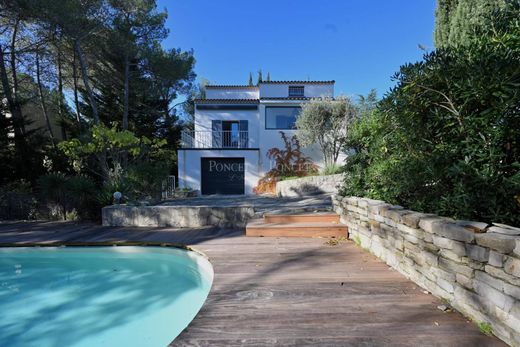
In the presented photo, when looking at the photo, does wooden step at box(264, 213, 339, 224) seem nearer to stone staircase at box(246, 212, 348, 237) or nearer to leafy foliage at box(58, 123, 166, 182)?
stone staircase at box(246, 212, 348, 237)

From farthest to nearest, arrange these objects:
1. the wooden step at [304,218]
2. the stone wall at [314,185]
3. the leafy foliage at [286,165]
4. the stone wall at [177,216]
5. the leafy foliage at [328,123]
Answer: the leafy foliage at [286,165]
the leafy foliage at [328,123]
the stone wall at [314,185]
the stone wall at [177,216]
the wooden step at [304,218]

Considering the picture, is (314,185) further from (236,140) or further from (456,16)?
(236,140)

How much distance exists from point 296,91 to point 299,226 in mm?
11311

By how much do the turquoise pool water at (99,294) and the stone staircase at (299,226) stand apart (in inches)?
53.2

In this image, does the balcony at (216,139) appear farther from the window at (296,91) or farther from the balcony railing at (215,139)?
the window at (296,91)

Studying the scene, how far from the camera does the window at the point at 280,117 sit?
1379 cm

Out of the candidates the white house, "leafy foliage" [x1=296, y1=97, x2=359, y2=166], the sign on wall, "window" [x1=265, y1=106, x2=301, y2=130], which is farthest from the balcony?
"leafy foliage" [x1=296, y1=97, x2=359, y2=166]

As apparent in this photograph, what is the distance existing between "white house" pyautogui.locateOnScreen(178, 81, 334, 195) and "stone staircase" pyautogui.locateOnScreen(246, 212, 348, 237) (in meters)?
7.63

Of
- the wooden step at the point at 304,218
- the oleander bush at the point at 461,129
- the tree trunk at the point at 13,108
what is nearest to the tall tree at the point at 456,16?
the oleander bush at the point at 461,129

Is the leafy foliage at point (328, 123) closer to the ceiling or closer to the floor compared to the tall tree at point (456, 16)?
closer to the floor

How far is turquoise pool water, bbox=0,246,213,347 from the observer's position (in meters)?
2.88

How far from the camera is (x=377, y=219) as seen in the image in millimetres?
3623

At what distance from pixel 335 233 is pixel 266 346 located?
326 cm

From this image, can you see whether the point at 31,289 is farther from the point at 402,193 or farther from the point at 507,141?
the point at 507,141
